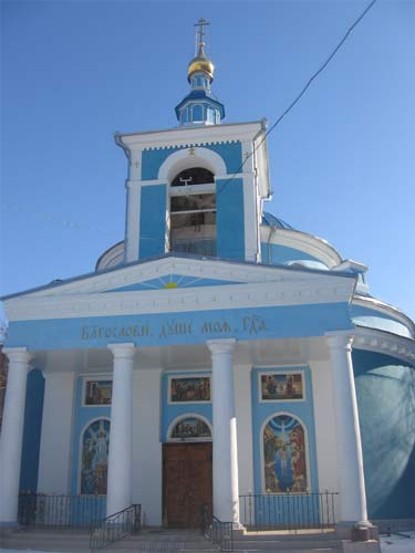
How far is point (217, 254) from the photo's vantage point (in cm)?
1566

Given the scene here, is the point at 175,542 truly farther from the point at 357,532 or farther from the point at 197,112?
the point at 197,112

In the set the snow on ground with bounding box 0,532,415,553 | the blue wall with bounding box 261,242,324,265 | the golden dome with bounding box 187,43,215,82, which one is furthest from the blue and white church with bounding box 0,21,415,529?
the golden dome with bounding box 187,43,215,82

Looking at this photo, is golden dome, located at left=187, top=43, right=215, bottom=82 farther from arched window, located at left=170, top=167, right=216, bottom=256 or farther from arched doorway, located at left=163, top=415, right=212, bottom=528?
arched doorway, located at left=163, top=415, right=212, bottom=528

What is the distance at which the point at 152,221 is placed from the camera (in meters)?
16.5

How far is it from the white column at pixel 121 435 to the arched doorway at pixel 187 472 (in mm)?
2565

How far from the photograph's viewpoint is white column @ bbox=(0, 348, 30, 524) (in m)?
12.4

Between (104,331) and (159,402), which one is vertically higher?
(104,331)

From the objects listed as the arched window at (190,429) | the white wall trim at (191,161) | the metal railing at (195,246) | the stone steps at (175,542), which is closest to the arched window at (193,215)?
the metal railing at (195,246)

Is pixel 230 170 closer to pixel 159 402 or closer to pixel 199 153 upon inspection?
pixel 199 153

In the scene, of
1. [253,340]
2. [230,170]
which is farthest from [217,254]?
[253,340]

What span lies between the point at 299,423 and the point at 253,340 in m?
3.04

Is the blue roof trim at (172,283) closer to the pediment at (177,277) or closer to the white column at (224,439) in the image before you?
the pediment at (177,277)

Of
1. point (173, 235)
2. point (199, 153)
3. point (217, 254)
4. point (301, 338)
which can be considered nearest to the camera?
point (301, 338)

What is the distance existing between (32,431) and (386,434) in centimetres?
910
